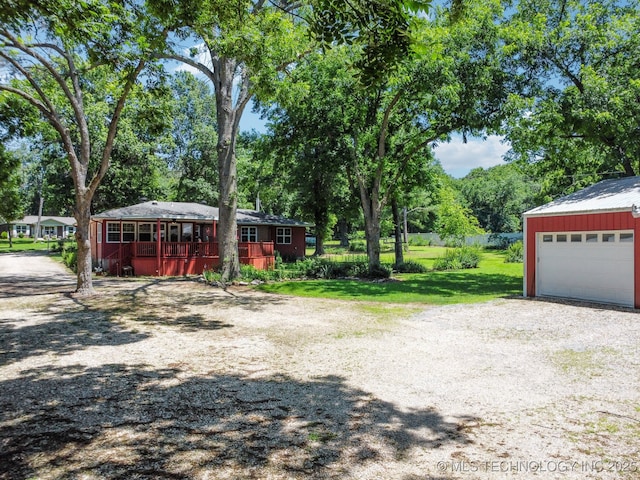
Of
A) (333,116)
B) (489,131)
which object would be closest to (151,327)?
(333,116)

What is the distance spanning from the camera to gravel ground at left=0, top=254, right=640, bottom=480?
326cm

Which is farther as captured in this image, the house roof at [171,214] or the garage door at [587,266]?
the house roof at [171,214]

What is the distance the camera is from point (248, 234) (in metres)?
25.6

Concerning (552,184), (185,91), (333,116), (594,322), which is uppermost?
(185,91)

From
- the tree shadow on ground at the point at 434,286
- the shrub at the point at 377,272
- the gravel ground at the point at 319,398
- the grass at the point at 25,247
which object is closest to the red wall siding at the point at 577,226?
the tree shadow on ground at the point at 434,286

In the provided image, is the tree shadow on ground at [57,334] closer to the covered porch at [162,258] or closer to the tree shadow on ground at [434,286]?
the tree shadow on ground at [434,286]

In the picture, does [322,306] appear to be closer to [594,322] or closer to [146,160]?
[594,322]

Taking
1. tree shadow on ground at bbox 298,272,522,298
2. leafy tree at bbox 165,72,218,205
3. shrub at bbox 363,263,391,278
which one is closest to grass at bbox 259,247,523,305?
tree shadow on ground at bbox 298,272,522,298

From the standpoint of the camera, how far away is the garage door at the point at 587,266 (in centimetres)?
1100

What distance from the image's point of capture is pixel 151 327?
865 cm

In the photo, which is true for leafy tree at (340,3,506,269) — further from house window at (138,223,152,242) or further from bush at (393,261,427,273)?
house window at (138,223,152,242)

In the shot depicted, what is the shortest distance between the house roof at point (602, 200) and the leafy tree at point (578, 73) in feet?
6.50

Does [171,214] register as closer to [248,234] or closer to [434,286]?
[248,234]

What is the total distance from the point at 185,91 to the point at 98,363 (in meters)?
41.6
